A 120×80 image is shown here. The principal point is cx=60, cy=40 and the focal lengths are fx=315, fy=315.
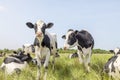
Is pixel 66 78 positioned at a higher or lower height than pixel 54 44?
lower

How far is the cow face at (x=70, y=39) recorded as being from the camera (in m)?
13.7

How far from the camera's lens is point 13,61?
12281 mm

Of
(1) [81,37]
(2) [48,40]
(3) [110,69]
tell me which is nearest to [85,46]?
(1) [81,37]

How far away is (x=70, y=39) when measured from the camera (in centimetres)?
1395

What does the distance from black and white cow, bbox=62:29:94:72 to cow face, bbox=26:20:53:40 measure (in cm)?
221

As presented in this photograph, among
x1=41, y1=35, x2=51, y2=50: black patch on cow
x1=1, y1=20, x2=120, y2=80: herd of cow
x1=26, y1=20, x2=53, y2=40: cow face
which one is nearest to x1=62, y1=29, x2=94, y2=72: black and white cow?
x1=1, y1=20, x2=120, y2=80: herd of cow

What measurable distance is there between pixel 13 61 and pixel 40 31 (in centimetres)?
212

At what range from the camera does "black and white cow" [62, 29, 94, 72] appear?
13.9 metres

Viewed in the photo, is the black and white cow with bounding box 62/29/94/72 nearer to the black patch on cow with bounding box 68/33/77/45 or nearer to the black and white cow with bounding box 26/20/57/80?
the black patch on cow with bounding box 68/33/77/45

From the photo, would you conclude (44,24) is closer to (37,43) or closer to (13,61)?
(37,43)

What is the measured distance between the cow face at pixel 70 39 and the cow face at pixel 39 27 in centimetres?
203

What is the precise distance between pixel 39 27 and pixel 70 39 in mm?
3089

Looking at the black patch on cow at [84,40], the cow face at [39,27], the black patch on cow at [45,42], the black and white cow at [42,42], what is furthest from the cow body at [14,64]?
the black patch on cow at [84,40]

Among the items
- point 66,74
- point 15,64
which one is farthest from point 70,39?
point 66,74
